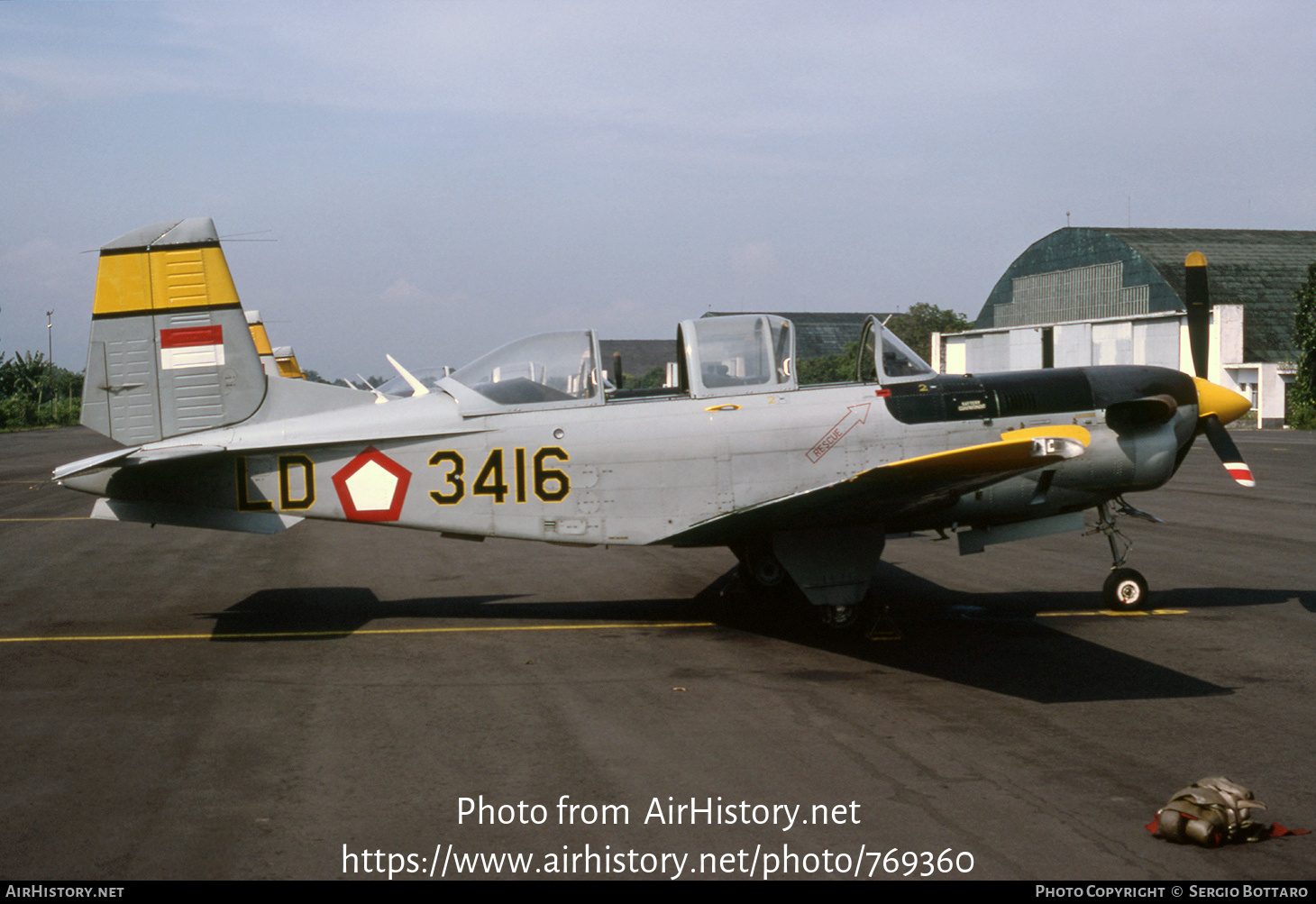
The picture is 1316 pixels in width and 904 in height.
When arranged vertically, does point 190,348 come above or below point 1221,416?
above

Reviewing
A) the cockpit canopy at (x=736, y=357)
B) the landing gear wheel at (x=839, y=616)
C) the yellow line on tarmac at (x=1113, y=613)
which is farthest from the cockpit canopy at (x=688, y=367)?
the yellow line on tarmac at (x=1113, y=613)

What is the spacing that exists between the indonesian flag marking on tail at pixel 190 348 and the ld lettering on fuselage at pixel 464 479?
A: 1007 millimetres

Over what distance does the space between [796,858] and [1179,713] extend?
328 cm

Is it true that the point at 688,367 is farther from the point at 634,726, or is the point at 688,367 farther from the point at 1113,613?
the point at 1113,613

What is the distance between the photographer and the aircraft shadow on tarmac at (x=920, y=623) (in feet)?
22.7

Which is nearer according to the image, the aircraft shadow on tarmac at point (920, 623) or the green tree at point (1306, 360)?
the aircraft shadow on tarmac at point (920, 623)

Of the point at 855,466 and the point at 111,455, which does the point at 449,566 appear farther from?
the point at 855,466

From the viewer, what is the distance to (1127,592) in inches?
356

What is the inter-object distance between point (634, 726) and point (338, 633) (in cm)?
376

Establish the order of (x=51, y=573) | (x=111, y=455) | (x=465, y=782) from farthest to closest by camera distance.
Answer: (x=51, y=573), (x=111, y=455), (x=465, y=782)

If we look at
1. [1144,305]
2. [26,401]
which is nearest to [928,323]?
[1144,305]

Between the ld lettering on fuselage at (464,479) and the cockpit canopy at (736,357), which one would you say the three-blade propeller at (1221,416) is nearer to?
the cockpit canopy at (736,357)

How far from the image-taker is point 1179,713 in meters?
6.09

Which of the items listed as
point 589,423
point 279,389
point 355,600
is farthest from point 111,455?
point 589,423
